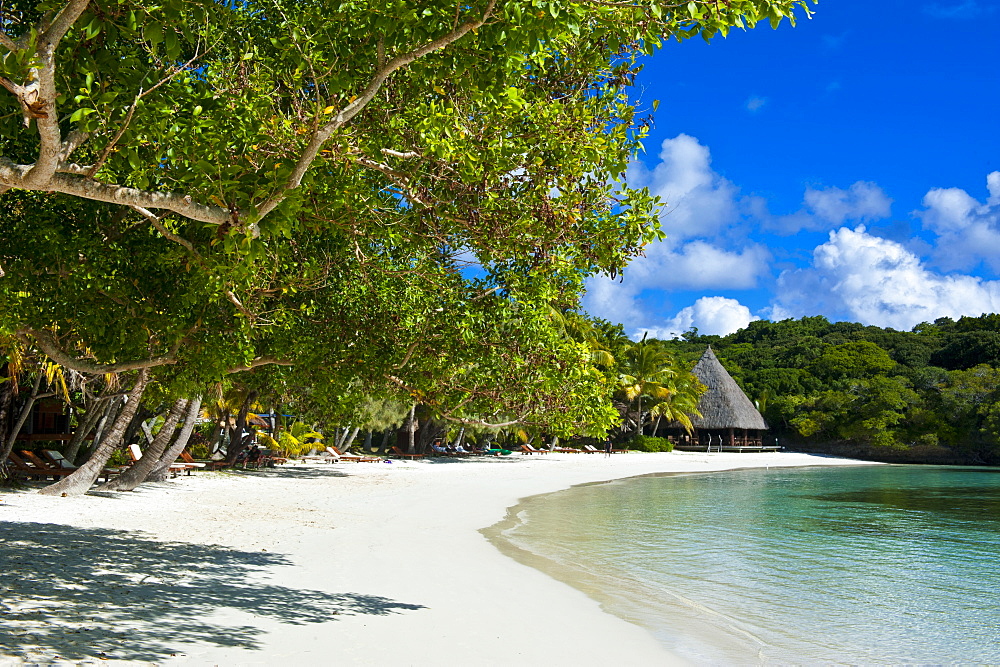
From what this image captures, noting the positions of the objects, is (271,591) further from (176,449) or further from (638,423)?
(638,423)

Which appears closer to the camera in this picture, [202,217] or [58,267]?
[202,217]

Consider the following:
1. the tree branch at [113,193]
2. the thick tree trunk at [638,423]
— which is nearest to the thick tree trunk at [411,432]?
the thick tree trunk at [638,423]

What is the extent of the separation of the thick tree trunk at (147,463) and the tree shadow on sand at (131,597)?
475 cm

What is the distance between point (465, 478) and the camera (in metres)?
26.2

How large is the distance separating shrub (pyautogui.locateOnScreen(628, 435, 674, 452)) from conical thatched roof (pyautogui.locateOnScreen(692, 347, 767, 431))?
5454 mm

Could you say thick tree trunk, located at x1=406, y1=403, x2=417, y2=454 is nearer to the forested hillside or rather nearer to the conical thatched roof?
the conical thatched roof

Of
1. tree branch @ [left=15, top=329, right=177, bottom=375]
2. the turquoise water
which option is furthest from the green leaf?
the turquoise water

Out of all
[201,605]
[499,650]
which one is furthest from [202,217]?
[499,650]

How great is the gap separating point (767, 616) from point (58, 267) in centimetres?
836

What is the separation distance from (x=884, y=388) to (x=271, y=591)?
53.1 m

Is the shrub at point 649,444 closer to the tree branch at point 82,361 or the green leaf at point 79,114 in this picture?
the tree branch at point 82,361

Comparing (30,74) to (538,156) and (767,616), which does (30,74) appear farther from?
(767,616)

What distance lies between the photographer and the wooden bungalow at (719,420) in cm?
5556

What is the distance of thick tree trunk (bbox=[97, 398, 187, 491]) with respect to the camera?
1489 cm
